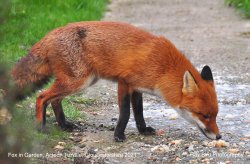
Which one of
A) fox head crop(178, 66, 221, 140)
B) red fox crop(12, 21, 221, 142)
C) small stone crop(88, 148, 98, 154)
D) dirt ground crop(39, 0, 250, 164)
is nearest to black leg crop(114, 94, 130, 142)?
red fox crop(12, 21, 221, 142)

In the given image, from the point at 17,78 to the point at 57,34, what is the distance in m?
0.69

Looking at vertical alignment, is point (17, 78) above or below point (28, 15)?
above

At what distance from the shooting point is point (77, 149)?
250 inches

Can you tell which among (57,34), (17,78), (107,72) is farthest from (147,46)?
(17,78)

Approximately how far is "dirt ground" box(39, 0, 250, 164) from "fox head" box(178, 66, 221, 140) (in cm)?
21

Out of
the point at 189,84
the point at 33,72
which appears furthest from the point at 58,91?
the point at 189,84

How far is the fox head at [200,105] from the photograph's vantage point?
21.4 feet

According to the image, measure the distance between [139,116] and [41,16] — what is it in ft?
22.6

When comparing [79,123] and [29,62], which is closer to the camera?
[29,62]

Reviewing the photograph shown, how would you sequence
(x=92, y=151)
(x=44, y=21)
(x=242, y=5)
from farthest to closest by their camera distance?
(x=242, y=5) → (x=44, y=21) → (x=92, y=151)

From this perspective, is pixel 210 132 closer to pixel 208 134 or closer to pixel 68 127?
pixel 208 134

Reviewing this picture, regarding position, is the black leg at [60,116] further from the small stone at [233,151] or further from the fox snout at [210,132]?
the small stone at [233,151]

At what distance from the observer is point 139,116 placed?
7.09m

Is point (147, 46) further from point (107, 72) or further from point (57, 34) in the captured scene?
point (57, 34)
